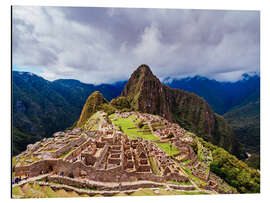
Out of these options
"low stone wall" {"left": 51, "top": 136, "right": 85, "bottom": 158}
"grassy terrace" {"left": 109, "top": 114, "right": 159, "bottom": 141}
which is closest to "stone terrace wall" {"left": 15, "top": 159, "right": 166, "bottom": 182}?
"low stone wall" {"left": 51, "top": 136, "right": 85, "bottom": 158}

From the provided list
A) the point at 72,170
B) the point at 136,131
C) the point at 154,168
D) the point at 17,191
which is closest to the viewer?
the point at 17,191

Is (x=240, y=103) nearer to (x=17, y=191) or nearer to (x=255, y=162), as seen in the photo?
(x=255, y=162)

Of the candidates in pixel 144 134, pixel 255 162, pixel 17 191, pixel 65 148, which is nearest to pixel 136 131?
pixel 144 134

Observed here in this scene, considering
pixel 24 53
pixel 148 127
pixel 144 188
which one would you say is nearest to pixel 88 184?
pixel 144 188

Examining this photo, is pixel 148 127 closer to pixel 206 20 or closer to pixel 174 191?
pixel 174 191

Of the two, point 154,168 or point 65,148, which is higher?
point 65,148

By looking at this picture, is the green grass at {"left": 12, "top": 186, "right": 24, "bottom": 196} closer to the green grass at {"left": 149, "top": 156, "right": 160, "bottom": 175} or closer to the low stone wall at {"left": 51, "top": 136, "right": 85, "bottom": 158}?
the low stone wall at {"left": 51, "top": 136, "right": 85, "bottom": 158}

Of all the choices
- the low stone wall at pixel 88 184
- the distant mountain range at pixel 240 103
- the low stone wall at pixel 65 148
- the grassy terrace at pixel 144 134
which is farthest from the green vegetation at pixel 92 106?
the low stone wall at pixel 88 184

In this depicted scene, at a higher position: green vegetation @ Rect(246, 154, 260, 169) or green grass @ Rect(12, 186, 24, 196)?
green grass @ Rect(12, 186, 24, 196)

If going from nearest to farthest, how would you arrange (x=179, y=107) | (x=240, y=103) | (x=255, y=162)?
(x=255, y=162) < (x=240, y=103) < (x=179, y=107)
